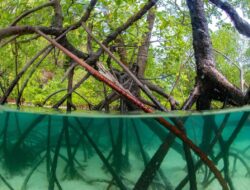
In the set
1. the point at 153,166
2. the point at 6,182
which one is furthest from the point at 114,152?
the point at 6,182

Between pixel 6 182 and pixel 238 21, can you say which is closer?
pixel 6 182

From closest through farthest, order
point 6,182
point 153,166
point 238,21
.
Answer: point 153,166 < point 6,182 < point 238,21

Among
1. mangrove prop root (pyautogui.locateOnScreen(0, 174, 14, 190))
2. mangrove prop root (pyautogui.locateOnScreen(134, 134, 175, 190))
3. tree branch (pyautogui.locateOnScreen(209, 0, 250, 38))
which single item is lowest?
mangrove prop root (pyautogui.locateOnScreen(0, 174, 14, 190))

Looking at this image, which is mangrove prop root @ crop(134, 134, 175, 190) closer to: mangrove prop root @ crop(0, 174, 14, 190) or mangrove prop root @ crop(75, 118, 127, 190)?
mangrove prop root @ crop(75, 118, 127, 190)

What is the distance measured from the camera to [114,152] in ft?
6.69

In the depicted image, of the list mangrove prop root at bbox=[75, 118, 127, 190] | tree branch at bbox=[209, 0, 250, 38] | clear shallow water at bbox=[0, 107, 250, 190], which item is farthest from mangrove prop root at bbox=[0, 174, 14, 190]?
tree branch at bbox=[209, 0, 250, 38]

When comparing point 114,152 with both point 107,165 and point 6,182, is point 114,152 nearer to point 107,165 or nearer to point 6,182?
point 107,165

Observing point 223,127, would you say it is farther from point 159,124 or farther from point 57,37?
point 57,37

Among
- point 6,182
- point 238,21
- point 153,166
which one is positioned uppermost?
point 238,21

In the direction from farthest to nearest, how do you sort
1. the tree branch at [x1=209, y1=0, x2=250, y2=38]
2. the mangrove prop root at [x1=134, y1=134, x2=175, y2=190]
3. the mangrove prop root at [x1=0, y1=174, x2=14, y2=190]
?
the tree branch at [x1=209, y1=0, x2=250, y2=38]
the mangrove prop root at [x1=0, y1=174, x2=14, y2=190]
the mangrove prop root at [x1=134, y1=134, x2=175, y2=190]

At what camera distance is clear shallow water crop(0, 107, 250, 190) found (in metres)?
2.01

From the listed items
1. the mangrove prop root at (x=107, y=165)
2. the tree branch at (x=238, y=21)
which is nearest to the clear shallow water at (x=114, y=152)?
the mangrove prop root at (x=107, y=165)

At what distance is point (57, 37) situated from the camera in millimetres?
4098

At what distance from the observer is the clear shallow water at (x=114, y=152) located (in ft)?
6.61
